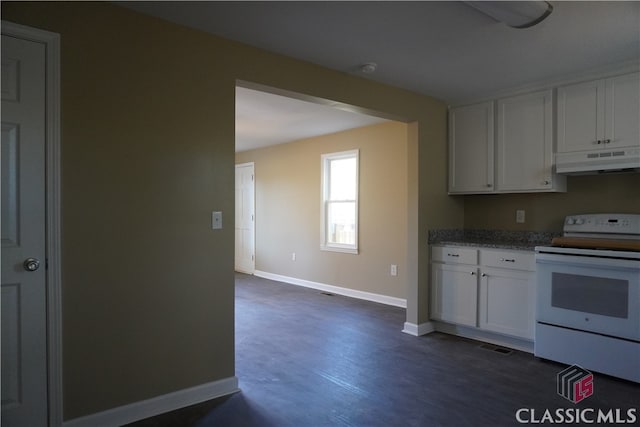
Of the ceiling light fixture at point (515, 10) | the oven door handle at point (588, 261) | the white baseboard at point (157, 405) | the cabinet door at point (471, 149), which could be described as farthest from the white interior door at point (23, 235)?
the cabinet door at point (471, 149)

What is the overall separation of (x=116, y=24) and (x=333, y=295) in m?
4.20

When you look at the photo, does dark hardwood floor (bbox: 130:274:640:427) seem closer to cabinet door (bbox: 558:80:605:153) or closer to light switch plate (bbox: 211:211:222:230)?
light switch plate (bbox: 211:211:222:230)

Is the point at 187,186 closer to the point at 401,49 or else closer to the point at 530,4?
the point at 401,49

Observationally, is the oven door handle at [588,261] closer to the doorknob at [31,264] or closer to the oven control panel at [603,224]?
the oven control panel at [603,224]

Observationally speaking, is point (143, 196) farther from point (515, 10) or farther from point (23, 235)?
point (515, 10)

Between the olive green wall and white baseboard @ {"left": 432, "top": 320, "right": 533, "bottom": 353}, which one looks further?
white baseboard @ {"left": 432, "top": 320, "right": 533, "bottom": 353}

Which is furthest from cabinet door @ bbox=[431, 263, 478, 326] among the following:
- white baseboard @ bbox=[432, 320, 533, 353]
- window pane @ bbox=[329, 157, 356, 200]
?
window pane @ bbox=[329, 157, 356, 200]

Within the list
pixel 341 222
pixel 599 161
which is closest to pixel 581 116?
pixel 599 161

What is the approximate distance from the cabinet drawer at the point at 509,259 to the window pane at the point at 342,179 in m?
2.35

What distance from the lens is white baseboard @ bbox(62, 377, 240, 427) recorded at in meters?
2.15

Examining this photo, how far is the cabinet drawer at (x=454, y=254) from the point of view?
12.0 feet

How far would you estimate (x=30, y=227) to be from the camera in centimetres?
197

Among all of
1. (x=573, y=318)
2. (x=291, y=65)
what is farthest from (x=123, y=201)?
(x=573, y=318)

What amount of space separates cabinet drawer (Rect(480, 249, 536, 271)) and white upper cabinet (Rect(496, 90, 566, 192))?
1.95 ft
